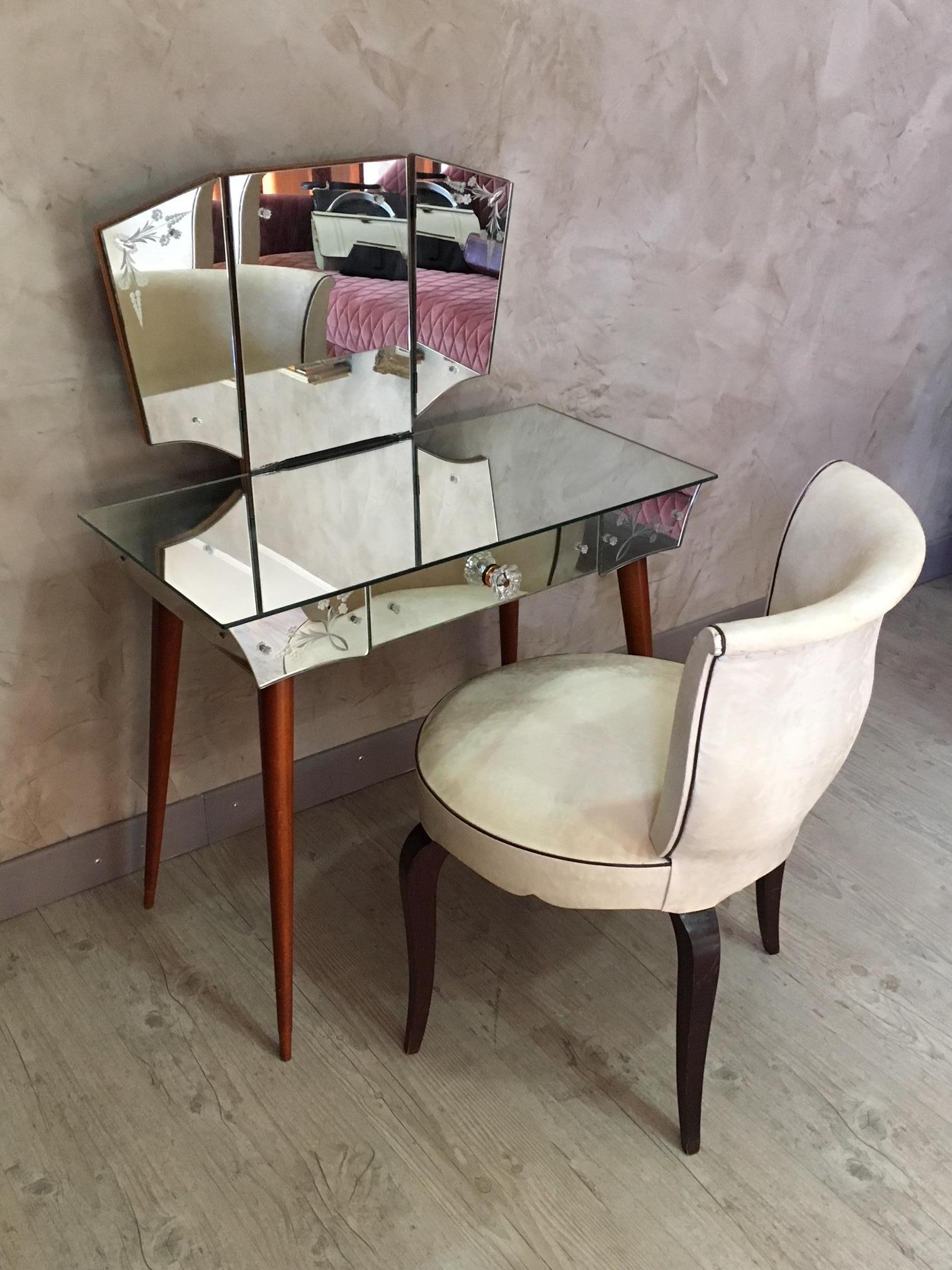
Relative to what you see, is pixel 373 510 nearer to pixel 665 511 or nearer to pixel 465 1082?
pixel 665 511

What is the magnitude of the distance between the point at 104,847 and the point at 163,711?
310mm

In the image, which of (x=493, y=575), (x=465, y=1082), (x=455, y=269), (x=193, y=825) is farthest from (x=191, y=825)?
(x=455, y=269)

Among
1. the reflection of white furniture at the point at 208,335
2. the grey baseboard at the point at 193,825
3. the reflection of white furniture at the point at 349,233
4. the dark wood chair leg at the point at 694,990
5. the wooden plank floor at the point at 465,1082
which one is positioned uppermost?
the reflection of white furniture at the point at 349,233

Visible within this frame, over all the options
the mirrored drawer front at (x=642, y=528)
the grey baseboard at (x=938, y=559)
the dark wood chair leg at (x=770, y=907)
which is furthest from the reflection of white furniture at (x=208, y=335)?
the grey baseboard at (x=938, y=559)

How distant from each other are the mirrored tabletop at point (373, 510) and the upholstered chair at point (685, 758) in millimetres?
218

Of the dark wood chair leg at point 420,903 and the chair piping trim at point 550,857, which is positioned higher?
the chair piping trim at point 550,857

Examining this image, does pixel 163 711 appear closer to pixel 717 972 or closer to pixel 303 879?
pixel 303 879

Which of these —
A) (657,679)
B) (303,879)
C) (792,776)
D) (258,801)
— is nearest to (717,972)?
(792,776)

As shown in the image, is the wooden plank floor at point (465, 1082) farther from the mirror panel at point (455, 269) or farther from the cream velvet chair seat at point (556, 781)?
the mirror panel at point (455, 269)

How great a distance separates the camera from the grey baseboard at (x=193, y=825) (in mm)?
1671

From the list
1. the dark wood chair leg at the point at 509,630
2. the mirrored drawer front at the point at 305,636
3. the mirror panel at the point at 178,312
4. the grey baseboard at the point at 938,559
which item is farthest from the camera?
the grey baseboard at the point at 938,559

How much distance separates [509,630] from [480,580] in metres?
0.53

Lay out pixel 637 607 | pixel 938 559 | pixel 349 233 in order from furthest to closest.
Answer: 1. pixel 938 559
2. pixel 637 607
3. pixel 349 233

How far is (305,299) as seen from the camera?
147 cm
